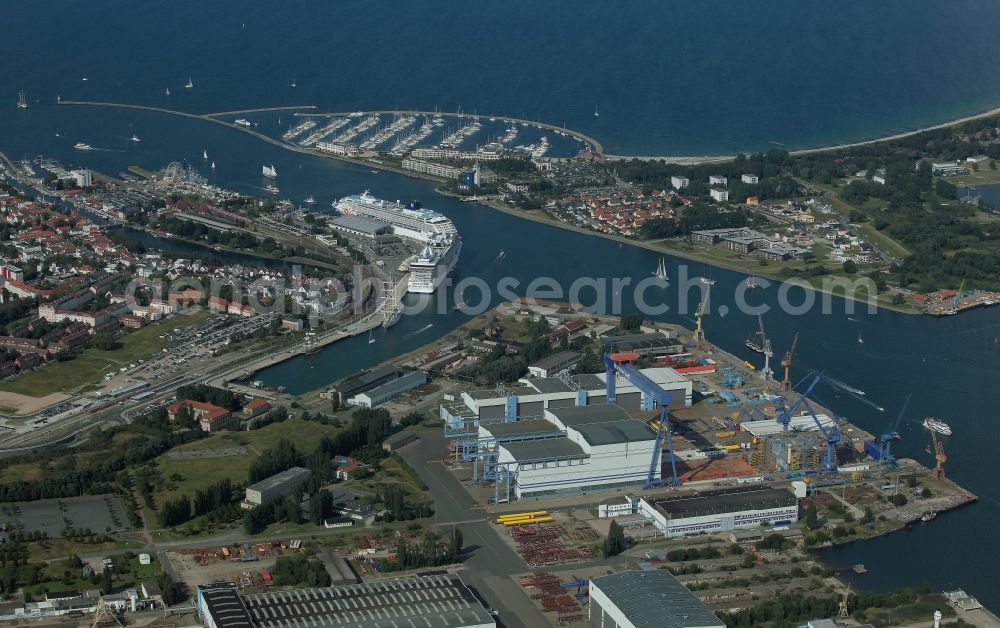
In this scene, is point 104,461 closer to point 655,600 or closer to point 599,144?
point 655,600

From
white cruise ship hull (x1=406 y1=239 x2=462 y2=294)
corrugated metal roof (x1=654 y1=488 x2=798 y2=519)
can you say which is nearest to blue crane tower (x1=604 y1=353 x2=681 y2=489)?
corrugated metal roof (x1=654 y1=488 x2=798 y2=519)

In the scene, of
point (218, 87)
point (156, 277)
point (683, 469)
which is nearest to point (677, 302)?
point (683, 469)

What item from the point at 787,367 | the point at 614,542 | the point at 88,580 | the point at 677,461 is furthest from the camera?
the point at 787,367

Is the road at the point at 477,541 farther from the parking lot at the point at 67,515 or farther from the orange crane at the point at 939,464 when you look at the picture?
the orange crane at the point at 939,464

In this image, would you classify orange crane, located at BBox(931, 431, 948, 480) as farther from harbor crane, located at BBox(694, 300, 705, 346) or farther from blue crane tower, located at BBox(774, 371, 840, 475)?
harbor crane, located at BBox(694, 300, 705, 346)

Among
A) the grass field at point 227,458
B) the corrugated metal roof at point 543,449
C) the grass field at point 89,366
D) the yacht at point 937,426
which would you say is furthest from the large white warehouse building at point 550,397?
the grass field at point 89,366

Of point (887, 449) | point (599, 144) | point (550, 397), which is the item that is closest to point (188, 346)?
point (550, 397)
